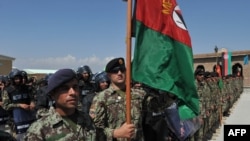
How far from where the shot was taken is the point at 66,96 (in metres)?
2.49

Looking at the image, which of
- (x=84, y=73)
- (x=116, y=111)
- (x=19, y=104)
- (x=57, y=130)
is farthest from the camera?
(x=84, y=73)

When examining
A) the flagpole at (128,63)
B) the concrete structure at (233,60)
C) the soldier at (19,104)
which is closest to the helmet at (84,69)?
the soldier at (19,104)

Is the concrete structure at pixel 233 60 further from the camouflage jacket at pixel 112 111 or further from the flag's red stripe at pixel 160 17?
the camouflage jacket at pixel 112 111

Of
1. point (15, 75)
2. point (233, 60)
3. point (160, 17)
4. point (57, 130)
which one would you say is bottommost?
point (57, 130)

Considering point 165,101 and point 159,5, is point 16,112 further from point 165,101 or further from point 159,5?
point 159,5

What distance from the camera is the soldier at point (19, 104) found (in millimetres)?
6691

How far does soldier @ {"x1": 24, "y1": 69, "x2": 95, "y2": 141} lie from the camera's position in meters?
2.41

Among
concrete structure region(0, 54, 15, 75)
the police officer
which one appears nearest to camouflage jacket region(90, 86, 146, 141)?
the police officer

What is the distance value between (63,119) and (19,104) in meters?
4.55

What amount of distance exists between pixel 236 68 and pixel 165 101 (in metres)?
40.5

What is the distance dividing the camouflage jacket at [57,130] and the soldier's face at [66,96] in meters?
0.09

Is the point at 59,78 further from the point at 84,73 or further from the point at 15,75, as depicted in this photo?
A: the point at 84,73

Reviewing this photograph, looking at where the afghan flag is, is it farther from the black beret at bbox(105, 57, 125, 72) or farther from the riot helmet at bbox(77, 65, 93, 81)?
the riot helmet at bbox(77, 65, 93, 81)

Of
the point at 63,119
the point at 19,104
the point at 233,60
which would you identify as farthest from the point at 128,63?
the point at 233,60
